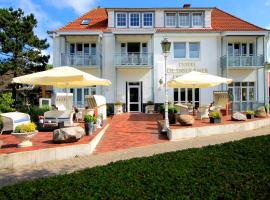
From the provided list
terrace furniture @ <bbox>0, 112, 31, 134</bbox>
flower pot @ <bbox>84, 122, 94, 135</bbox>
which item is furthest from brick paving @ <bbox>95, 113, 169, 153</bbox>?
terrace furniture @ <bbox>0, 112, 31, 134</bbox>

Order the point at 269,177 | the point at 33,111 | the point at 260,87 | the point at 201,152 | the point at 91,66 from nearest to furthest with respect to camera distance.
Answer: the point at 269,177, the point at 201,152, the point at 33,111, the point at 91,66, the point at 260,87

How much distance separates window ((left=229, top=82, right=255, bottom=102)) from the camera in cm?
2645

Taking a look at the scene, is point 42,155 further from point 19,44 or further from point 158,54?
point 19,44

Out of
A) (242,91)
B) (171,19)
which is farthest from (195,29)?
(242,91)

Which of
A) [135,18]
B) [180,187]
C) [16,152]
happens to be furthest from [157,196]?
[135,18]

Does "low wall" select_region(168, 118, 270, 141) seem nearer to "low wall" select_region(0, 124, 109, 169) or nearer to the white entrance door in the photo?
"low wall" select_region(0, 124, 109, 169)

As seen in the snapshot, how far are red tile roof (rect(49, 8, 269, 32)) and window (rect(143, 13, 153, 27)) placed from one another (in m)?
1.03

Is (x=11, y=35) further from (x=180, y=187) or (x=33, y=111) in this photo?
(x=180, y=187)

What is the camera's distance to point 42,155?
27.0ft

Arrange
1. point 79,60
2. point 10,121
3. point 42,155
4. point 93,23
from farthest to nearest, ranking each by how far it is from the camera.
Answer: point 93,23, point 79,60, point 10,121, point 42,155

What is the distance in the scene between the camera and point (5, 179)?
22.3 ft

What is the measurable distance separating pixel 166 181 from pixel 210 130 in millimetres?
8075

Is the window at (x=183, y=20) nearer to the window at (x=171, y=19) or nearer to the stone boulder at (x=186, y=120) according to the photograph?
the window at (x=171, y=19)

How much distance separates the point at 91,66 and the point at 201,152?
61.2ft
